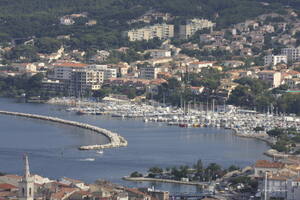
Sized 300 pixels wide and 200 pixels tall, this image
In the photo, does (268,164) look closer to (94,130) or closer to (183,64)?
(94,130)

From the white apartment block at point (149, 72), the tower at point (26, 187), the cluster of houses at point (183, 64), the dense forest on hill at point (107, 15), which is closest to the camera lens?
the tower at point (26, 187)

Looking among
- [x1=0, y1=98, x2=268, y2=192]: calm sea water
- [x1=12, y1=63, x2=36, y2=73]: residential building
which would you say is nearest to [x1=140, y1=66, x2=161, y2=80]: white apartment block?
[x1=12, y1=63, x2=36, y2=73]: residential building

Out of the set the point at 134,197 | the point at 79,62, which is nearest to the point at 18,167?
the point at 134,197

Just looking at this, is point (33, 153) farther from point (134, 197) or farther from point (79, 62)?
point (79, 62)

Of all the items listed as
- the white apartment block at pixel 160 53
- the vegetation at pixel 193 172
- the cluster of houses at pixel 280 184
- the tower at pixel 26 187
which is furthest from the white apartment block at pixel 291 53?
the tower at pixel 26 187

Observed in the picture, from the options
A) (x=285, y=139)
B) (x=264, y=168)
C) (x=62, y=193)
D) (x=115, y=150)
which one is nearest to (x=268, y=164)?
(x=264, y=168)

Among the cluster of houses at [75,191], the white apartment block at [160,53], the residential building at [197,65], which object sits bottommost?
the cluster of houses at [75,191]

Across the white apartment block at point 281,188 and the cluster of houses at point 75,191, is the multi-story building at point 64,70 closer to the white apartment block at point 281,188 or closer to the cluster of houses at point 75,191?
the cluster of houses at point 75,191
